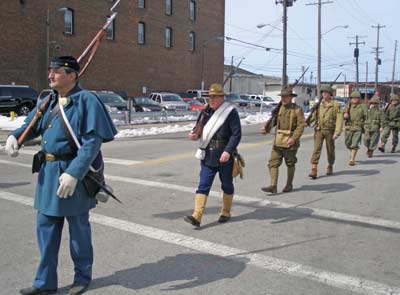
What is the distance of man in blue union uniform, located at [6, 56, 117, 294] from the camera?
3924mm

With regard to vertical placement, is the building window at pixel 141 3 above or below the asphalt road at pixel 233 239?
above

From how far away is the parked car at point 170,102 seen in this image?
32.9 m

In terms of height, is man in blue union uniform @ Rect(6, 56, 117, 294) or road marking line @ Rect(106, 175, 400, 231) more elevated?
man in blue union uniform @ Rect(6, 56, 117, 294)

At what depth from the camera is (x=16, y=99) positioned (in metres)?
25.8

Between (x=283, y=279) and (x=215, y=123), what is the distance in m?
2.43

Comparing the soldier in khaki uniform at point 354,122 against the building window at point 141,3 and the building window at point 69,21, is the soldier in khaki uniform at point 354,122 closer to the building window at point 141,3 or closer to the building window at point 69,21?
the building window at point 69,21

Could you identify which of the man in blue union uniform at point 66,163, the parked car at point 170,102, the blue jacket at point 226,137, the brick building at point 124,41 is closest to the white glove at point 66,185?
the man in blue union uniform at point 66,163

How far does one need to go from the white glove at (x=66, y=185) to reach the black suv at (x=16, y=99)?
2338cm

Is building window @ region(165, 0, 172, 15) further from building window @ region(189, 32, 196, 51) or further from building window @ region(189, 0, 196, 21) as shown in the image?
building window @ region(189, 32, 196, 51)

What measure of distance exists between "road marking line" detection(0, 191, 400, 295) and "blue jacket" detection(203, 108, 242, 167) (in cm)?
105

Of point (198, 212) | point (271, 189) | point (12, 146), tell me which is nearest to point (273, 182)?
point (271, 189)

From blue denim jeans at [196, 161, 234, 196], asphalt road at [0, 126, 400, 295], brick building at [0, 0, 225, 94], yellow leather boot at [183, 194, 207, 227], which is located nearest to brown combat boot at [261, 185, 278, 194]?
asphalt road at [0, 126, 400, 295]

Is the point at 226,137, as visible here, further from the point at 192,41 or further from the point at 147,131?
the point at 192,41

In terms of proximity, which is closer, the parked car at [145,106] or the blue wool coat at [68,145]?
the blue wool coat at [68,145]
